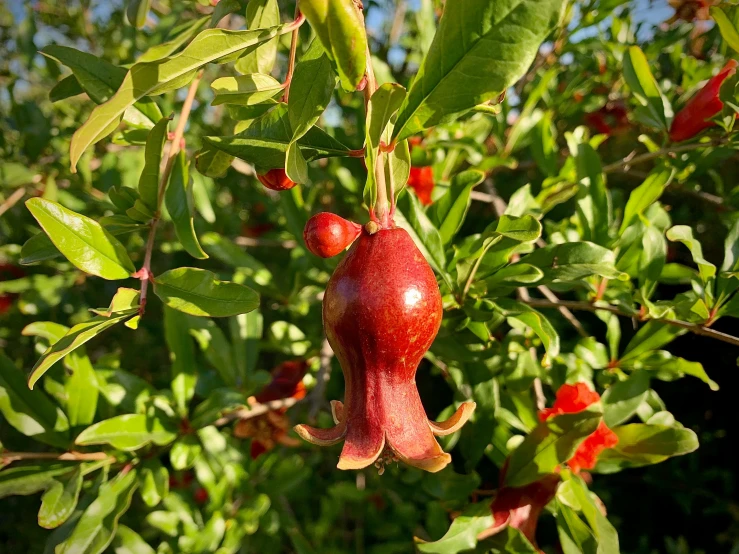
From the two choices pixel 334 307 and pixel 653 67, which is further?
pixel 653 67

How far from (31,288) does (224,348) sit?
82 centimetres

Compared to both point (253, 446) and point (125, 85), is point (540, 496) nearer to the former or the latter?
point (253, 446)

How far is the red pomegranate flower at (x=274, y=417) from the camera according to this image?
1.15 metres

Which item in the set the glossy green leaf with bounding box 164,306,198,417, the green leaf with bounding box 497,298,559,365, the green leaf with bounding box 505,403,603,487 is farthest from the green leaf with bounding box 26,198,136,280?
the green leaf with bounding box 505,403,603,487

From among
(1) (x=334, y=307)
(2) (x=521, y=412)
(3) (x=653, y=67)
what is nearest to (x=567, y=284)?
(2) (x=521, y=412)

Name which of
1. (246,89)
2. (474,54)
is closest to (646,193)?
(474,54)

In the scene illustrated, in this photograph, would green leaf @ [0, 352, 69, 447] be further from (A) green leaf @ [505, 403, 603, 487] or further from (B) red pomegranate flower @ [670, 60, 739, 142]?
(B) red pomegranate flower @ [670, 60, 739, 142]

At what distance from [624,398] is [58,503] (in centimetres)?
92

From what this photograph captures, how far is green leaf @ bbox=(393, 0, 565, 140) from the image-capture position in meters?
0.40

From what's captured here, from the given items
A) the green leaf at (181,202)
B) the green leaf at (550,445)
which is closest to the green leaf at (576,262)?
the green leaf at (550,445)

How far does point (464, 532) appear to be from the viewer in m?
0.79

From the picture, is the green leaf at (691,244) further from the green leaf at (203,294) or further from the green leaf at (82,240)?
the green leaf at (82,240)

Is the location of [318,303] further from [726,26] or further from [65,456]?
[726,26]

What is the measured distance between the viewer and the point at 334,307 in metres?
0.50
